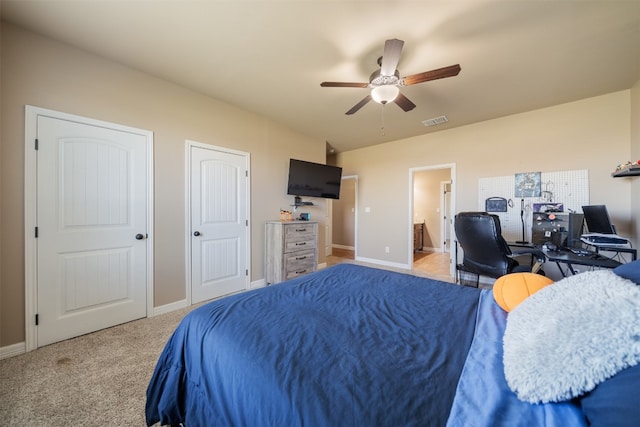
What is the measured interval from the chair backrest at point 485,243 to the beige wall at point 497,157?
1504 mm

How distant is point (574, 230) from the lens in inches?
103

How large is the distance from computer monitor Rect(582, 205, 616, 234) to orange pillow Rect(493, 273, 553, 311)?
7.16 ft

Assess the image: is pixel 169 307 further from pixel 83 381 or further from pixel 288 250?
pixel 288 250

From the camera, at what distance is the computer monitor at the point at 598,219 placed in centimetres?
232

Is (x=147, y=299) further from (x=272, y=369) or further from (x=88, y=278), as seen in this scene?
(x=272, y=369)

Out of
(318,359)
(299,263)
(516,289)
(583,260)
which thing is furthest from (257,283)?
(583,260)

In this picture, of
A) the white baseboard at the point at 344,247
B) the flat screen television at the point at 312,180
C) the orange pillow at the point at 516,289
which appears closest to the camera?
the orange pillow at the point at 516,289

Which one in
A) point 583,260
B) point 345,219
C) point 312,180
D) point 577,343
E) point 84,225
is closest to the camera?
point 577,343

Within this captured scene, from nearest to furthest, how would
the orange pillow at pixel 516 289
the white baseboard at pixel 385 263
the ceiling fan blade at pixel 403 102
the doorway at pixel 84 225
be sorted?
the orange pillow at pixel 516 289 < the doorway at pixel 84 225 < the ceiling fan blade at pixel 403 102 < the white baseboard at pixel 385 263

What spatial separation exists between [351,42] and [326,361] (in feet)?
7.66

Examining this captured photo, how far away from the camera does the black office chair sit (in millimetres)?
2424

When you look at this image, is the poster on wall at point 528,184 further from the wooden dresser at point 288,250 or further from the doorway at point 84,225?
the doorway at point 84,225

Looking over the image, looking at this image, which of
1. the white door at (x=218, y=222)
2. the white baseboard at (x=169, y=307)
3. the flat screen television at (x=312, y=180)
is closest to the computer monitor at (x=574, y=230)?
the flat screen television at (x=312, y=180)

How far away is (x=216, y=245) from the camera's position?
3086 millimetres
